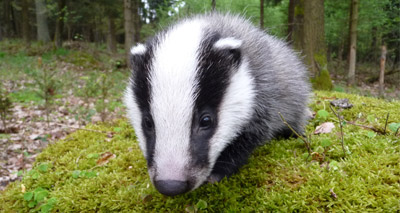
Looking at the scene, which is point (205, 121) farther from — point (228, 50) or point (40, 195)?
point (40, 195)

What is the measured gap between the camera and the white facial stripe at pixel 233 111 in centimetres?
231

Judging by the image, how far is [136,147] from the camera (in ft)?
11.7

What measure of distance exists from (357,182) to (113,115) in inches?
255

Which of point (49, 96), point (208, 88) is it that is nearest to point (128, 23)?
point (49, 96)

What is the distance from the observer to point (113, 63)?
40.6ft

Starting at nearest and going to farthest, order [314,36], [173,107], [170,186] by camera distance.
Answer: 1. [170,186]
2. [173,107]
3. [314,36]

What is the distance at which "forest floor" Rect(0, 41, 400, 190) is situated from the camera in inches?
207

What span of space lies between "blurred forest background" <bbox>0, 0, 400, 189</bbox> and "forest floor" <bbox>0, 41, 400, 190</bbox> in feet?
0.07

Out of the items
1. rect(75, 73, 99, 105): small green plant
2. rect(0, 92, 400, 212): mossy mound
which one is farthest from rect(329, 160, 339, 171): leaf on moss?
rect(75, 73, 99, 105): small green plant

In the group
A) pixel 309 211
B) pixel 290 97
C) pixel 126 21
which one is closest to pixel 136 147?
pixel 290 97

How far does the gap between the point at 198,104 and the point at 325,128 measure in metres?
1.89

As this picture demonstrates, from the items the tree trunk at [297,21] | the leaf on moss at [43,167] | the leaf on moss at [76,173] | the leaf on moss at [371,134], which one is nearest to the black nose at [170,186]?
the leaf on moss at [76,173]

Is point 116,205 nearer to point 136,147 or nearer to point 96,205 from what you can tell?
point 96,205

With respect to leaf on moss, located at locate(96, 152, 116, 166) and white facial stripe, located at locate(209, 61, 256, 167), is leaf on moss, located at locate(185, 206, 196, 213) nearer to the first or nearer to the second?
white facial stripe, located at locate(209, 61, 256, 167)
